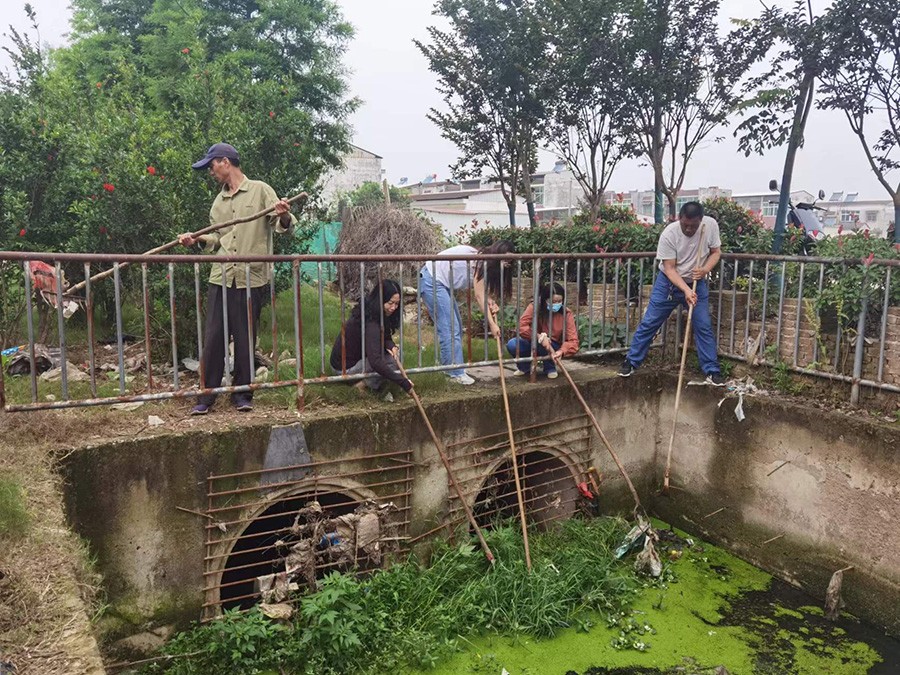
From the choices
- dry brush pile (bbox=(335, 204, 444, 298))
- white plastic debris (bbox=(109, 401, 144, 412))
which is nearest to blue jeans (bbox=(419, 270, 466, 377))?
white plastic debris (bbox=(109, 401, 144, 412))

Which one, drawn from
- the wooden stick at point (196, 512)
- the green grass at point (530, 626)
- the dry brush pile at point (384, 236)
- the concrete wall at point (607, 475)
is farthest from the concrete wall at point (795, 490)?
the dry brush pile at point (384, 236)

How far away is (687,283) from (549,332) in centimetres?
131

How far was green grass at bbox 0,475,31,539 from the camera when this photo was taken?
3047mm

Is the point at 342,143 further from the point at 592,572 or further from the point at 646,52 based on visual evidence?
the point at 592,572

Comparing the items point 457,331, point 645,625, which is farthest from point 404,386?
point 645,625

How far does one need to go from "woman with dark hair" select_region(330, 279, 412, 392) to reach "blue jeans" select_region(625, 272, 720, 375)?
235 centimetres

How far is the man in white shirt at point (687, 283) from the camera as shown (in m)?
5.74

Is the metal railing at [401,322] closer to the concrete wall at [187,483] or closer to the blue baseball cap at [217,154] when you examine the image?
the concrete wall at [187,483]

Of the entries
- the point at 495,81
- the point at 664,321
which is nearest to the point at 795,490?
the point at 664,321

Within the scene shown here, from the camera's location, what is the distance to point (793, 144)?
24.5 feet

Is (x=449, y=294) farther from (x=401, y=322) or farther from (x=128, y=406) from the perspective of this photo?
(x=128, y=406)

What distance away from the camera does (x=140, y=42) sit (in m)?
12.3

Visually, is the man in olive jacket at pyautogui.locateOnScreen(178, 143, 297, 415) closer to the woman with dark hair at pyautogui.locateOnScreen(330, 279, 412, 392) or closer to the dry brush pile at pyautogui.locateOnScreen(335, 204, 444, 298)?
the woman with dark hair at pyautogui.locateOnScreen(330, 279, 412, 392)

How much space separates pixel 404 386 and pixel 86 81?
9.47 m
